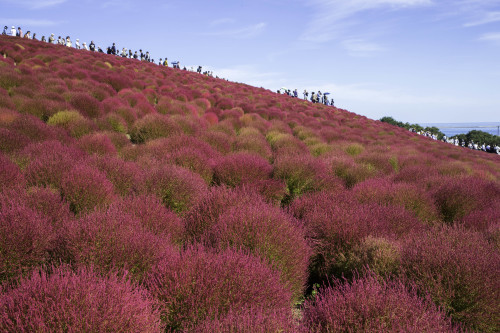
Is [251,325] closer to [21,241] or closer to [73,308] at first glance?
[73,308]

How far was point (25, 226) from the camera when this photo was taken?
2582 mm

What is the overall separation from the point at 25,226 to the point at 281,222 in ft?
7.17

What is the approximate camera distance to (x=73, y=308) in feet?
5.25

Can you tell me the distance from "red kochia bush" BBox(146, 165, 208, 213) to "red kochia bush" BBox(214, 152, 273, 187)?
972mm

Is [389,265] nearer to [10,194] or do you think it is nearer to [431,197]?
[431,197]

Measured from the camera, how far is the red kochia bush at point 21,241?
7.93 ft

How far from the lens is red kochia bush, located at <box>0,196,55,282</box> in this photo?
2.42 meters

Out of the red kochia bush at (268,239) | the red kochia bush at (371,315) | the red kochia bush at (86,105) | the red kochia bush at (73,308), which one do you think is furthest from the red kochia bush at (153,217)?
the red kochia bush at (86,105)

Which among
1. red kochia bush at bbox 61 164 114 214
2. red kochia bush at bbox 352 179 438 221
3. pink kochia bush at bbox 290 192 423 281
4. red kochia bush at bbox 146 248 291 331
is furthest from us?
red kochia bush at bbox 352 179 438 221

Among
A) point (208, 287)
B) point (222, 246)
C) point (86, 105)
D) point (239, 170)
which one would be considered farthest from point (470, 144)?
point (208, 287)

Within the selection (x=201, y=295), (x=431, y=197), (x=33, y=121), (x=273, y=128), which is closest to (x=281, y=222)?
(x=201, y=295)

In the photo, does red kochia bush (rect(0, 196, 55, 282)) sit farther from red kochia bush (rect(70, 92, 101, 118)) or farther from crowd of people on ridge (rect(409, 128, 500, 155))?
crowd of people on ridge (rect(409, 128, 500, 155))

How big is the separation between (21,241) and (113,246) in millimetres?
756

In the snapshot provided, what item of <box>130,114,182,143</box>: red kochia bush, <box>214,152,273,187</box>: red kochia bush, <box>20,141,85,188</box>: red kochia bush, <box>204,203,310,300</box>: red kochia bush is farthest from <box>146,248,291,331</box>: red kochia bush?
<box>130,114,182,143</box>: red kochia bush
